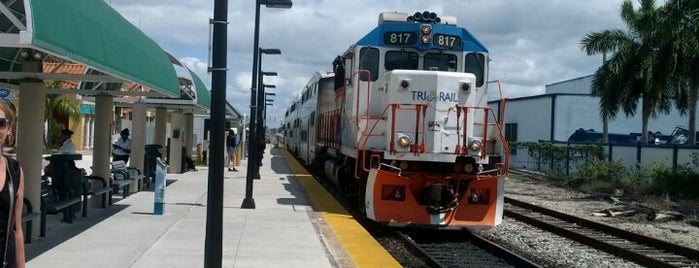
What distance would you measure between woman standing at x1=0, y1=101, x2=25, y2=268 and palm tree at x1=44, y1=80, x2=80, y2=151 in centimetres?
3591

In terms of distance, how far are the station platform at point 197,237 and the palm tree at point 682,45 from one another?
680 inches

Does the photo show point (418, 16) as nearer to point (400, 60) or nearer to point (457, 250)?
point (400, 60)

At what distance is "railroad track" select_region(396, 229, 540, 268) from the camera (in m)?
10.6

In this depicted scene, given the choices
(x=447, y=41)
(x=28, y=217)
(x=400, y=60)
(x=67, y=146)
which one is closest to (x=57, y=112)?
(x=67, y=146)

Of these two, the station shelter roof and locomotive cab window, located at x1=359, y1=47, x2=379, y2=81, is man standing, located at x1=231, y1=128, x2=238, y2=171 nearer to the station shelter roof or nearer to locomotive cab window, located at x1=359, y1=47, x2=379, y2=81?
the station shelter roof

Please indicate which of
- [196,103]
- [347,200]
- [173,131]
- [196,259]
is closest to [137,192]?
[196,103]

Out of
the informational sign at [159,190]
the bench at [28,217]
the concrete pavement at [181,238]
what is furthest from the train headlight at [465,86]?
the bench at [28,217]

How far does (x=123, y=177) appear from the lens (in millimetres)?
15516

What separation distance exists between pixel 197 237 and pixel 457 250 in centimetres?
395

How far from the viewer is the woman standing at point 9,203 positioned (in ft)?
12.3

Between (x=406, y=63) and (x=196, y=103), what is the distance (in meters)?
6.92

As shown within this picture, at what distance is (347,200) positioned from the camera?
1902 cm

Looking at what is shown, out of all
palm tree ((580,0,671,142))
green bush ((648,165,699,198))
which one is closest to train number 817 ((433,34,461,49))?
green bush ((648,165,699,198))

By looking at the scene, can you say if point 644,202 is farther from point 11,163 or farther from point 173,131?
point 11,163
